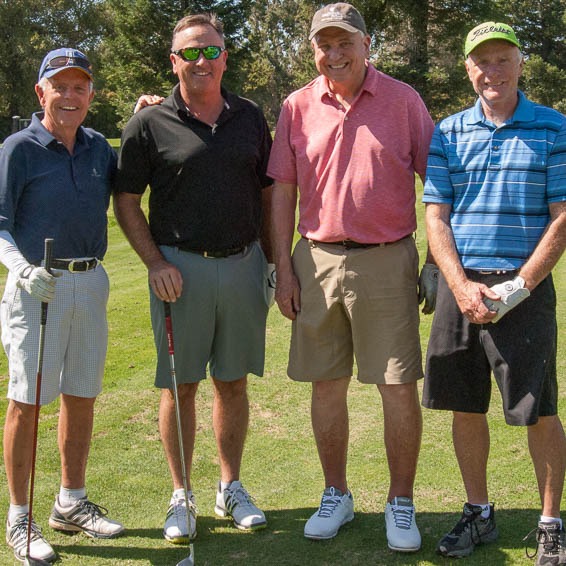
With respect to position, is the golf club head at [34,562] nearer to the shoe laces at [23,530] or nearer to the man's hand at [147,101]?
the shoe laces at [23,530]

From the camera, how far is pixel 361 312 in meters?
3.74

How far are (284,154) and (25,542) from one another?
215 centimetres

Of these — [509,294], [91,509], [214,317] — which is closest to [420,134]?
[509,294]

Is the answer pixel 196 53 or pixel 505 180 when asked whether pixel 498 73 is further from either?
pixel 196 53

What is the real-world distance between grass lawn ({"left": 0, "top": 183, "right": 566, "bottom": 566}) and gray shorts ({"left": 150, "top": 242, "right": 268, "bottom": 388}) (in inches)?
29.2

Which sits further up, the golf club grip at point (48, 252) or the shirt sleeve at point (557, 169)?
the shirt sleeve at point (557, 169)

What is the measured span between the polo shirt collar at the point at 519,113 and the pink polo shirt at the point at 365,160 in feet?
1.08

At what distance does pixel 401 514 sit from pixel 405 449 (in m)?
0.30

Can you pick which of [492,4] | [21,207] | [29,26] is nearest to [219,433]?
[21,207]

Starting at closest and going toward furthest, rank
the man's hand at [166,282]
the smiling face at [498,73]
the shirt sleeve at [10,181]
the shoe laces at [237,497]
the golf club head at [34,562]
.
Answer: the smiling face at [498,73], the golf club head at [34,562], the shirt sleeve at [10,181], the man's hand at [166,282], the shoe laces at [237,497]

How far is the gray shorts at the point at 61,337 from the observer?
364 centimetres

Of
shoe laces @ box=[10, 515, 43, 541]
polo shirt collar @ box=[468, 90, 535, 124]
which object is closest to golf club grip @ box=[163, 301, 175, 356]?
shoe laces @ box=[10, 515, 43, 541]

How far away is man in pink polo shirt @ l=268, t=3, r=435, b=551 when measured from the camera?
3635 mm

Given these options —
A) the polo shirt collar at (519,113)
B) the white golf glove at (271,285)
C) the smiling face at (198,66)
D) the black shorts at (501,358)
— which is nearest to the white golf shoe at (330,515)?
the black shorts at (501,358)
